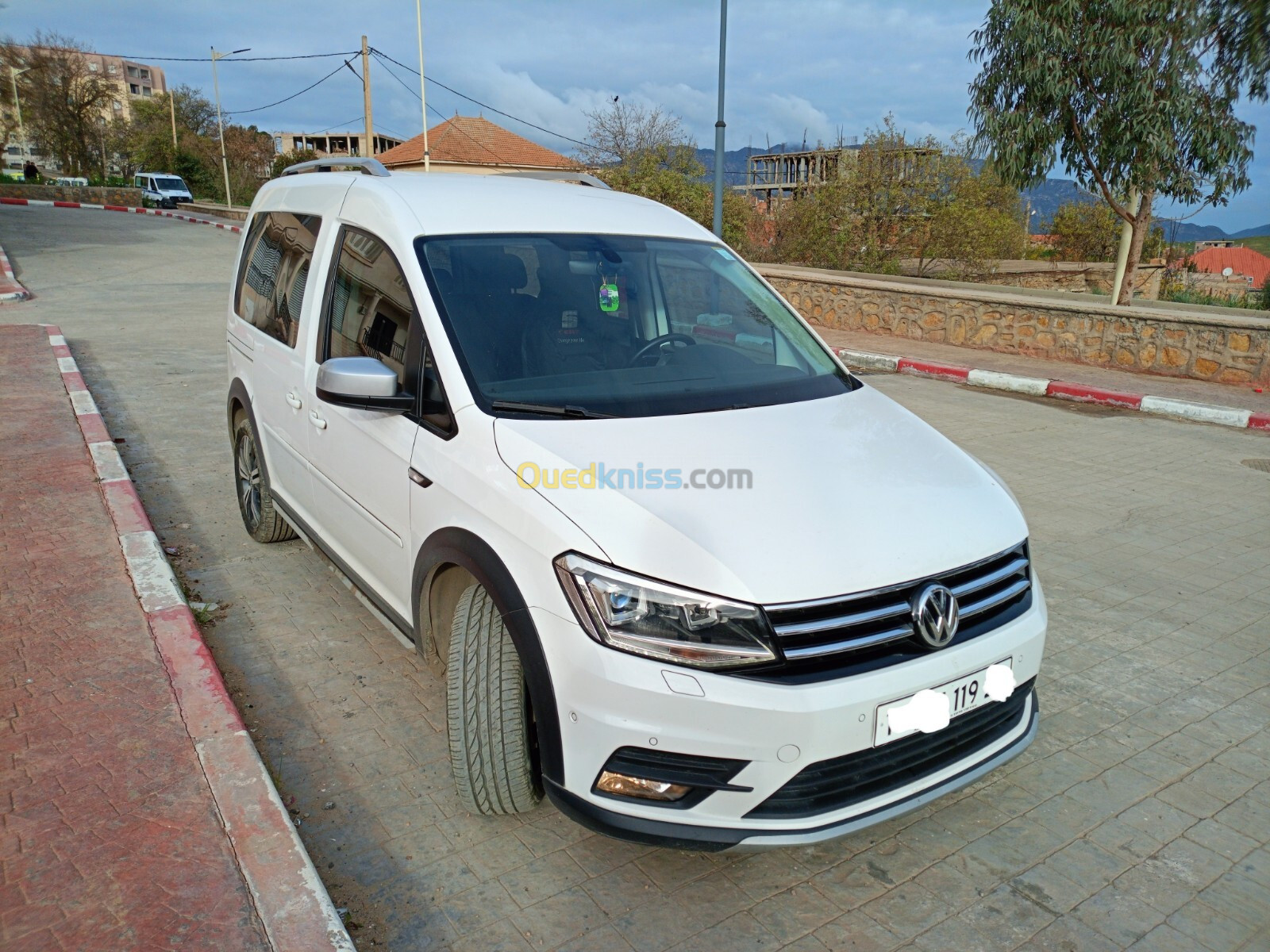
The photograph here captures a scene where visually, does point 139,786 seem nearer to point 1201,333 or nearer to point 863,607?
point 863,607

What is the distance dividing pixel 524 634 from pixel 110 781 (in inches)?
62.5

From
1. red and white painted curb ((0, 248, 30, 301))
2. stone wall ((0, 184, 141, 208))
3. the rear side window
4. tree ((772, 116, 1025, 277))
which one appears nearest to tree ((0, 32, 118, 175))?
stone wall ((0, 184, 141, 208))

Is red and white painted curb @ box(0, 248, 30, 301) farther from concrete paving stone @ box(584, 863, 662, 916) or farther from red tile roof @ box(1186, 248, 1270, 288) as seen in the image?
red tile roof @ box(1186, 248, 1270, 288)

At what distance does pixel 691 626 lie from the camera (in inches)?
94.1

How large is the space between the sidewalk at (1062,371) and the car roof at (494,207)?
27.0 feet

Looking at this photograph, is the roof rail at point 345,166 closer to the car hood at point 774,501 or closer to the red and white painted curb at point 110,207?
the car hood at point 774,501

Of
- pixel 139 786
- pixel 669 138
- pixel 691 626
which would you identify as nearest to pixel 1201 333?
pixel 691 626

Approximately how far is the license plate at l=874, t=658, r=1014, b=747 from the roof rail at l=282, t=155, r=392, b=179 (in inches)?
114

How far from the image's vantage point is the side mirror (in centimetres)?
312

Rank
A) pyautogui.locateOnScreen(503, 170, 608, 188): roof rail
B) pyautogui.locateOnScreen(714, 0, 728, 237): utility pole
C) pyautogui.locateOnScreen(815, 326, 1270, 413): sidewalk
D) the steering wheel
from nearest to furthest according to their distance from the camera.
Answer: the steering wheel → pyautogui.locateOnScreen(503, 170, 608, 188): roof rail → pyautogui.locateOnScreen(815, 326, 1270, 413): sidewalk → pyautogui.locateOnScreen(714, 0, 728, 237): utility pole

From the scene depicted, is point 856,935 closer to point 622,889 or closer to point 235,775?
point 622,889

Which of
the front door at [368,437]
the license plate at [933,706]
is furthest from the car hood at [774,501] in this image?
the front door at [368,437]

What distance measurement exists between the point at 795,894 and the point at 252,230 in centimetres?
445

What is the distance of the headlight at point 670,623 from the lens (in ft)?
7.80
